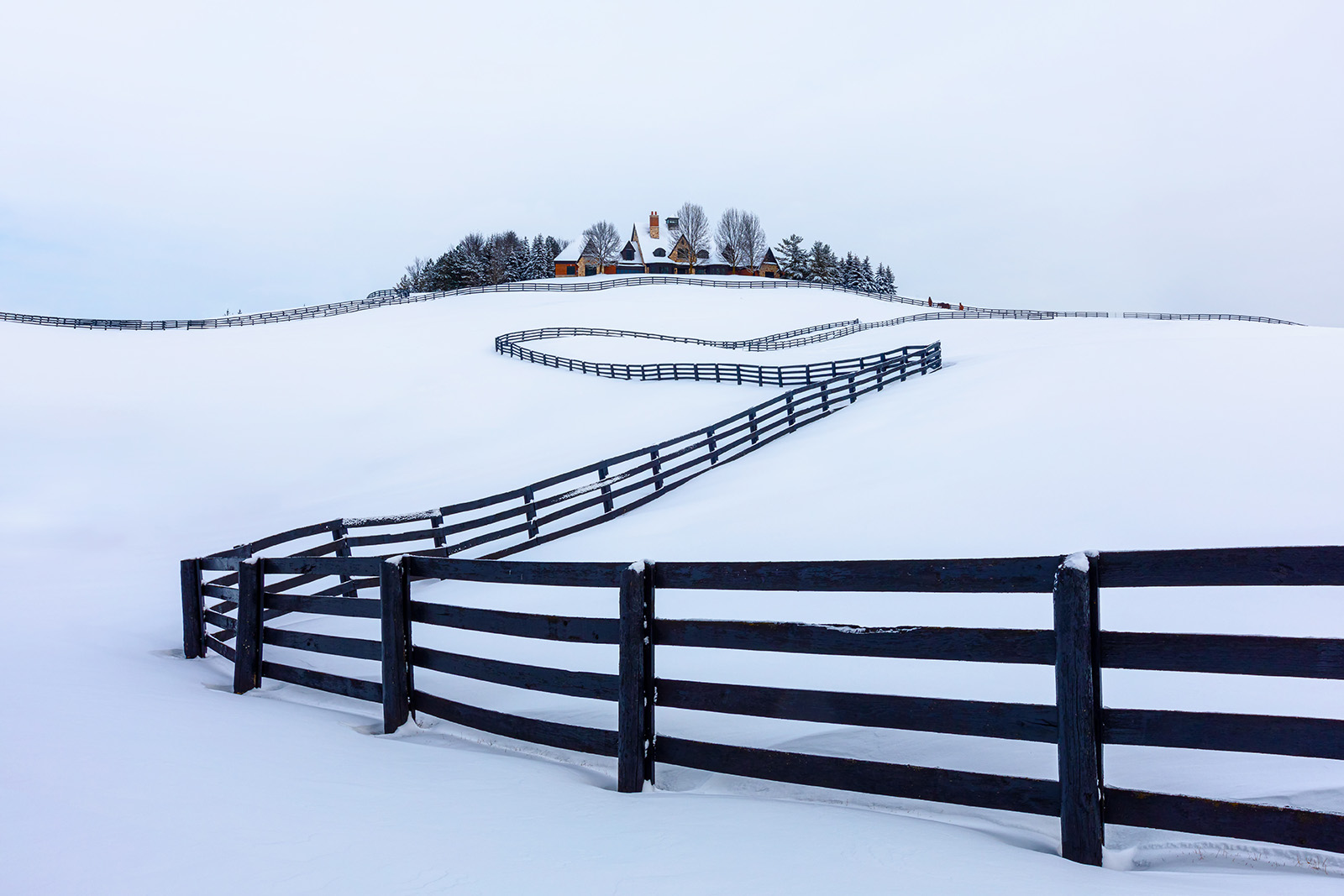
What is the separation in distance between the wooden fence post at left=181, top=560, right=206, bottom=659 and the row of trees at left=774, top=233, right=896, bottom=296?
11071cm

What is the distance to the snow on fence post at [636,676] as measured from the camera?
4.69 meters

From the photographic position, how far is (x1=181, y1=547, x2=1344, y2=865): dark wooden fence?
10.9 feet

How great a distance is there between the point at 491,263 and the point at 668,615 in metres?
123

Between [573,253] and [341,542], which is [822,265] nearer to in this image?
[573,253]

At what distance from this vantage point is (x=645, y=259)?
117 m

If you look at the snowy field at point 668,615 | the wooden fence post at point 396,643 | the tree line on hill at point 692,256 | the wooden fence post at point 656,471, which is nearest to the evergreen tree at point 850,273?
the tree line on hill at point 692,256

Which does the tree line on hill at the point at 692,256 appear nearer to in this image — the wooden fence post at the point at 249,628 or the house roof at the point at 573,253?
the house roof at the point at 573,253

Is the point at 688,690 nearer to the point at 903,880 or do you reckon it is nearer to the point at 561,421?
the point at 903,880

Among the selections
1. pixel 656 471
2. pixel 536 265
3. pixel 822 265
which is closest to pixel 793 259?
pixel 822 265

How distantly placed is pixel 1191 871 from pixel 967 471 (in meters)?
12.6

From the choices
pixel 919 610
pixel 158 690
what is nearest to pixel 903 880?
pixel 919 610

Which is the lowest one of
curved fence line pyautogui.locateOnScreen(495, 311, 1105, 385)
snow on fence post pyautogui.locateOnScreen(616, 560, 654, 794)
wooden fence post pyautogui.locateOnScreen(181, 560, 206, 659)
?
wooden fence post pyautogui.locateOnScreen(181, 560, 206, 659)

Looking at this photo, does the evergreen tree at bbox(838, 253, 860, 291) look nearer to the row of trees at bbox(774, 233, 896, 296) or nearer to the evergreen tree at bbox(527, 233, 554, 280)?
the row of trees at bbox(774, 233, 896, 296)

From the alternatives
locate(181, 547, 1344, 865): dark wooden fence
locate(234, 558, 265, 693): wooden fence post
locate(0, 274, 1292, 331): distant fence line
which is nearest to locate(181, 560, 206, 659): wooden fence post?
locate(234, 558, 265, 693): wooden fence post
